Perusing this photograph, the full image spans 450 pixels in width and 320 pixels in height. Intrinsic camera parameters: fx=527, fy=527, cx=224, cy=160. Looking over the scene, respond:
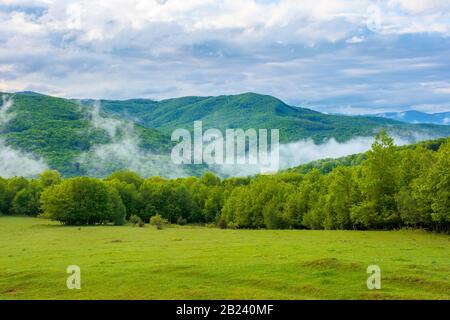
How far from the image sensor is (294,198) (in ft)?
324

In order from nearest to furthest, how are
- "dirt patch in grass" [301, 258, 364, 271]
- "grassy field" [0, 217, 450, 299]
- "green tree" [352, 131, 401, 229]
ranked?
"grassy field" [0, 217, 450, 299]
"dirt patch in grass" [301, 258, 364, 271]
"green tree" [352, 131, 401, 229]

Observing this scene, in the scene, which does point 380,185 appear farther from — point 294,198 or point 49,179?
point 49,179

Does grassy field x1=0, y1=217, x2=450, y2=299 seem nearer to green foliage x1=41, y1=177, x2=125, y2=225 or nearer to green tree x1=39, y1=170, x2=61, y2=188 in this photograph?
green foliage x1=41, y1=177, x2=125, y2=225

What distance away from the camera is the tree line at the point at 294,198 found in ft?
228

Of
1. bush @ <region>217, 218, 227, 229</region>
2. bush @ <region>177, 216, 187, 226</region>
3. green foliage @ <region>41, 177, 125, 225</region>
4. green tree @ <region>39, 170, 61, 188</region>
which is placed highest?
green tree @ <region>39, 170, 61, 188</region>

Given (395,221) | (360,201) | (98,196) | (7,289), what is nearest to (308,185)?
(360,201)

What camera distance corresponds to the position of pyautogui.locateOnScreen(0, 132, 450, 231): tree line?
69356mm

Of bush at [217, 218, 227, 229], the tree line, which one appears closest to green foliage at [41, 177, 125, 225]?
the tree line
